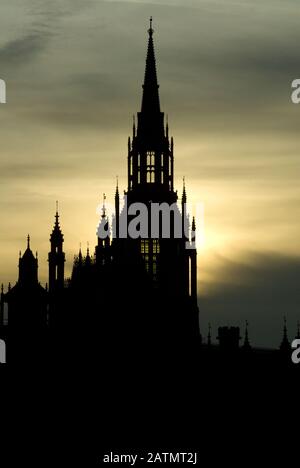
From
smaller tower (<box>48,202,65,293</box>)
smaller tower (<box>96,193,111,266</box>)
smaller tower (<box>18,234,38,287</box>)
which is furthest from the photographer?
smaller tower (<box>18,234,38,287</box>)

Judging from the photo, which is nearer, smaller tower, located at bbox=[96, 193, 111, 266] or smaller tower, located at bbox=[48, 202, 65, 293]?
smaller tower, located at bbox=[48, 202, 65, 293]

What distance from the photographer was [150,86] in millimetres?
168375

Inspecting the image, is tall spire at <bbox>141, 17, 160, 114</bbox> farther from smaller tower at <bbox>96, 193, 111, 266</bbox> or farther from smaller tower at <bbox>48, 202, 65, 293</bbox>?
smaller tower at <bbox>48, 202, 65, 293</bbox>

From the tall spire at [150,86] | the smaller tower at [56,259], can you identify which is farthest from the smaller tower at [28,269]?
the tall spire at [150,86]

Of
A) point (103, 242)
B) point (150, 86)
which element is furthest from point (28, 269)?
point (150, 86)

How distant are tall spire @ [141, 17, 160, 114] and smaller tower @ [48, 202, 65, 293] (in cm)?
2980

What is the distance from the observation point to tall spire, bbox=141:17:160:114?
16788cm

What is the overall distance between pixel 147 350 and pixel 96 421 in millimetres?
20917

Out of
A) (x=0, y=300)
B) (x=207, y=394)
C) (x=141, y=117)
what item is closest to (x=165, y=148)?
(x=141, y=117)

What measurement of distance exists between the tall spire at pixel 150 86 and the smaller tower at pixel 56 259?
29804 mm

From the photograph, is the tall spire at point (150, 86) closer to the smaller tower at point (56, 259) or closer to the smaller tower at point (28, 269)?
the smaller tower at point (28, 269)

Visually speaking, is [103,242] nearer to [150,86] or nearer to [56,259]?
[56,259]

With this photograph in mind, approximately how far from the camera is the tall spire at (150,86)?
16788 cm

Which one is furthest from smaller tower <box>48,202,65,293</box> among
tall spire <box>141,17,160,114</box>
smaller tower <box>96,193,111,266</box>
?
tall spire <box>141,17,160,114</box>
